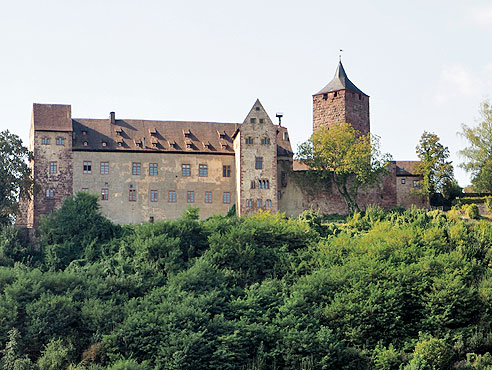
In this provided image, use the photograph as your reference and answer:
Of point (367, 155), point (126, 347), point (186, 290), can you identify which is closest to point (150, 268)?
point (186, 290)

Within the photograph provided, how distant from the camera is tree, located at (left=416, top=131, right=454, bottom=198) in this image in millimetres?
71000

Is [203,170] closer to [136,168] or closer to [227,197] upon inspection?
[227,197]

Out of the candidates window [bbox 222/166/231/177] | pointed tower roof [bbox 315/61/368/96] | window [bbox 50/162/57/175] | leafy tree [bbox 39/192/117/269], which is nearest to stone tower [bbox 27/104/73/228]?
window [bbox 50/162/57/175]

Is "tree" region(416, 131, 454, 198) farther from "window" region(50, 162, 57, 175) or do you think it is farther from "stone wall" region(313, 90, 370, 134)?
"window" region(50, 162, 57, 175)

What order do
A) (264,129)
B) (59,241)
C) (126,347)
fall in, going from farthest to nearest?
1. (264,129)
2. (59,241)
3. (126,347)

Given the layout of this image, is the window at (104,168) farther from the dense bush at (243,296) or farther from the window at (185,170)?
the dense bush at (243,296)

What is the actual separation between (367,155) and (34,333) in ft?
102

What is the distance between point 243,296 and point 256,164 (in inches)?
704

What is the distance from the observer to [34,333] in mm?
47438

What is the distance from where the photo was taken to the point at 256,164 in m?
68.0

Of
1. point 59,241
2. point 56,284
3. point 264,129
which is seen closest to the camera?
point 56,284

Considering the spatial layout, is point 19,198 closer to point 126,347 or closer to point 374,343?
point 126,347

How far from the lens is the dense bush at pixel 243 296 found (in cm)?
4641

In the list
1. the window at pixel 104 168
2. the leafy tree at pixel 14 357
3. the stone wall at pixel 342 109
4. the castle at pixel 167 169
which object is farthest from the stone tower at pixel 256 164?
the leafy tree at pixel 14 357
